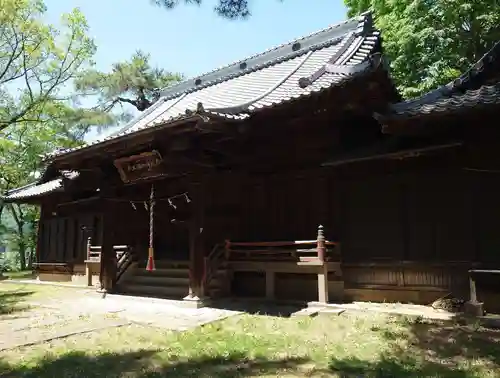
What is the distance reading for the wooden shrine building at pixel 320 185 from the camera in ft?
27.0

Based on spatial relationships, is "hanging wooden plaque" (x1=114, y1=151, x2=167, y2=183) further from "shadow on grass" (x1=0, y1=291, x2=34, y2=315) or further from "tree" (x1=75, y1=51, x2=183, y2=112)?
"tree" (x1=75, y1=51, x2=183, y2=112)

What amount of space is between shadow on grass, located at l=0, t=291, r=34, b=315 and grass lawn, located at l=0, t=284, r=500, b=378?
412cm

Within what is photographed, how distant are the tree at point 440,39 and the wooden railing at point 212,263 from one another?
1122 centimetres

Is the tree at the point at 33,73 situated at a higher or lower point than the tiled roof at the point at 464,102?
higher

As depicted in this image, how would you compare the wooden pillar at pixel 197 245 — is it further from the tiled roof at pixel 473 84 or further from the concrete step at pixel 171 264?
the tiled roof at pixel 473 84

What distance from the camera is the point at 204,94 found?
15.4 m

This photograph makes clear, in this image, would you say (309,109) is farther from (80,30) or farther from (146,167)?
(80,30)

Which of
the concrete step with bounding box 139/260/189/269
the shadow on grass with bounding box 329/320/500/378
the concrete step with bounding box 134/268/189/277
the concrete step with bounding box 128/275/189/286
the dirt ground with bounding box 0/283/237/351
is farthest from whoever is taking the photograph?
the concrete step with bounding box 139/260/189/269

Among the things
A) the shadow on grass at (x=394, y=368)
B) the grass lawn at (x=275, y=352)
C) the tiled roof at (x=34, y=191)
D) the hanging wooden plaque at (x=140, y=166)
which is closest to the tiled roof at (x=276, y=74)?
the hanging wooden plaque at (x=140, y=166)

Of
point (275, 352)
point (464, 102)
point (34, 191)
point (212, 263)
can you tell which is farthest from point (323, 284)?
point (34, 191)

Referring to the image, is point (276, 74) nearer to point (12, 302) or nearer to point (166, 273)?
point (166, 273)

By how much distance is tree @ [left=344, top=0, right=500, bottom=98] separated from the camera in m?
17.2

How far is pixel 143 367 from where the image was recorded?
5.32 m

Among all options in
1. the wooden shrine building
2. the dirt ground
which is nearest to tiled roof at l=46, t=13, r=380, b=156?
the wooden shrine building
